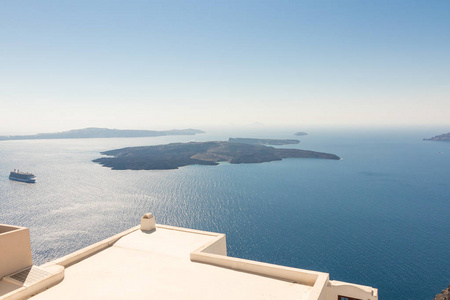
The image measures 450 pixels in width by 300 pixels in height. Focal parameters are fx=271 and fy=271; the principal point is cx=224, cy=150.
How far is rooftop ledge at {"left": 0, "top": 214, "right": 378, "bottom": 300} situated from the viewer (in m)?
9.32

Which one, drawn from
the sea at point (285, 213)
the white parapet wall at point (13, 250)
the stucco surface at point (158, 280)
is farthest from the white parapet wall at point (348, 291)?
the sea at point (285, 213)

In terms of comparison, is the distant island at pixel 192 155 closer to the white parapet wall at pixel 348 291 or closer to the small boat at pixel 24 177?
the small boat at pixel 24 177

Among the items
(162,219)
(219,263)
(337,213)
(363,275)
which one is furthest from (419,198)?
(219,263)

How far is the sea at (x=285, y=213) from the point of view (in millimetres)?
40500

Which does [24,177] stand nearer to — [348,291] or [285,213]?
[285,213]

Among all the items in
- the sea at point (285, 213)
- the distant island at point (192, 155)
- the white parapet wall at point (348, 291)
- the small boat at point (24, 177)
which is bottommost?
the sea at point (285, 213)

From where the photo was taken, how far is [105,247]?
46.9 feet

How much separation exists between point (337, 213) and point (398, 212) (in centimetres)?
1416

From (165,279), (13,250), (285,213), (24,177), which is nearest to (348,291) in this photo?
(165,279)

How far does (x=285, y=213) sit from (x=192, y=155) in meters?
90.0

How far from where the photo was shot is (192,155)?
14525 centimetres

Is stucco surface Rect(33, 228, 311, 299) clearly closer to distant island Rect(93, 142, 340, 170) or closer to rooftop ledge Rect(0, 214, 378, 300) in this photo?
rooftop ledge Rect(0, 214, 378, 300)

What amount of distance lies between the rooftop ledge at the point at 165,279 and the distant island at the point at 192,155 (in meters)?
110

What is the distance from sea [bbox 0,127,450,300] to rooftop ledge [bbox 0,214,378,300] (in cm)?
3076
